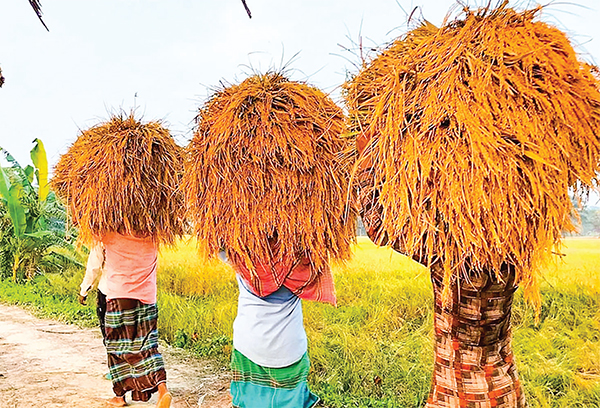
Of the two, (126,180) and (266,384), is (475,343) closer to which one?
(266,384)

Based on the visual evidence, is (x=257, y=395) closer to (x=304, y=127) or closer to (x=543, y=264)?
(x=304, y=127)

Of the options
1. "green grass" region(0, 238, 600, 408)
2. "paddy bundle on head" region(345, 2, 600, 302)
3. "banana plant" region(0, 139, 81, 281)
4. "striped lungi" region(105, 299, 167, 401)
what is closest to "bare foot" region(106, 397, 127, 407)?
"striped lungi" region(105, 299, 167, 401)

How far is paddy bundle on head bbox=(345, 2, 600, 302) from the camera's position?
1.59m

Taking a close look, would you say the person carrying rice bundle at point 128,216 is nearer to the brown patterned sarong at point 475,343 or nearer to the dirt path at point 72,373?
the dirt path at point 72,373

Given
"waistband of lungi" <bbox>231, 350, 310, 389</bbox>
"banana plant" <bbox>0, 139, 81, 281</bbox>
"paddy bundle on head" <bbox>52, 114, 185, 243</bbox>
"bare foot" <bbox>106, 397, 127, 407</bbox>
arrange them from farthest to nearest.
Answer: "banana plant" <bbox>0, 139, 81, 281</bbox>
"bare foot" <bbox>106, 397, 127, 407</bbox>
"paddy bundle on head" <bbox>52, 114, 185, 243</bbox>
"waistband of lungi" <bbox>231, 350, 310, 389</bbox>

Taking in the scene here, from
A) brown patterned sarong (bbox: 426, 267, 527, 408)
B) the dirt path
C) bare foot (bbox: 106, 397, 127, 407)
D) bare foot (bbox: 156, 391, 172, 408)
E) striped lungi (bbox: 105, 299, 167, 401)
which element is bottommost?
the dirt path

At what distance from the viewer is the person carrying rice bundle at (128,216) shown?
3.44 m

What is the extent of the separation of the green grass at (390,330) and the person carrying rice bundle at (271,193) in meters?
0.48

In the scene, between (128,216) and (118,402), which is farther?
(118,402)

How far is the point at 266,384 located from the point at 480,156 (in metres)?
1.61

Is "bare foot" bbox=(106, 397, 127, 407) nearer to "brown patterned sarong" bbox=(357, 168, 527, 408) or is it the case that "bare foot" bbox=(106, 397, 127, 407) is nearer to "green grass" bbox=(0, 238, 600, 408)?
"green grass" bbox=(0, 238, 600, 408)

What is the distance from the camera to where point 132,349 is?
3818mm

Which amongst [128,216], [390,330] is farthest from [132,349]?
[390,330]

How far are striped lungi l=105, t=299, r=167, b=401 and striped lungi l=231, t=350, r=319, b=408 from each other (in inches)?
50.5
